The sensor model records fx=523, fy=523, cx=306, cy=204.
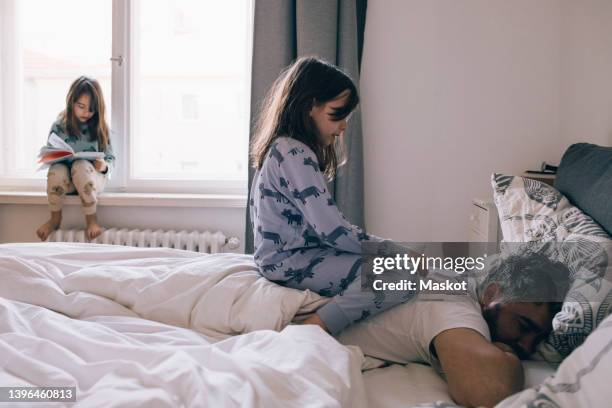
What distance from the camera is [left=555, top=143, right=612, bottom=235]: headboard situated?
1250mm

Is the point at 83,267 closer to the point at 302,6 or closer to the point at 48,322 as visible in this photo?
the point at 48,322

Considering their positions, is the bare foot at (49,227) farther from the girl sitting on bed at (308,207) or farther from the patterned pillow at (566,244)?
the patterned pillow at (566,244)

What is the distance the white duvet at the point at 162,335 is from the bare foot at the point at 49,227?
106cm

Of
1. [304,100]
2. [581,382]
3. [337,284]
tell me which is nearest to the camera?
[581,382]

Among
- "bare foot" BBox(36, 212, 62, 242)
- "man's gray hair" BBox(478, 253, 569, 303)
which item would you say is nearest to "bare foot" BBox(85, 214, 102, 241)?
"bare foot" BBox(36, 212, 62, 242)

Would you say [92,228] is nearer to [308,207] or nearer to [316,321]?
[308,207]

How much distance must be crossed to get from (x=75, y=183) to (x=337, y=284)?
1.70 meters

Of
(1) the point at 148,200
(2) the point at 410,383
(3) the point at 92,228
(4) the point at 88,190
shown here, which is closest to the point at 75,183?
(4) the point at 88,190

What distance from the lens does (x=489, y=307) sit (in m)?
1.14

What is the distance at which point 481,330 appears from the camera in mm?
1057

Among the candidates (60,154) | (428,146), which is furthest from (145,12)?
(428,146)

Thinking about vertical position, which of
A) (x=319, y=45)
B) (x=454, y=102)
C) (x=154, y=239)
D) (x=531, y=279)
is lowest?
(x=154, y=239)

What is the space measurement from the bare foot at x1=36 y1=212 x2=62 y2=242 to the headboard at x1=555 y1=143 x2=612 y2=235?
2202 millimetres

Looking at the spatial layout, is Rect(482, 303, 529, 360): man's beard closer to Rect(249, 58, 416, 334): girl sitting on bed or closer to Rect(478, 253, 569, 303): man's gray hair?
Rect(478, 253, 569, 303): man's gray hair
